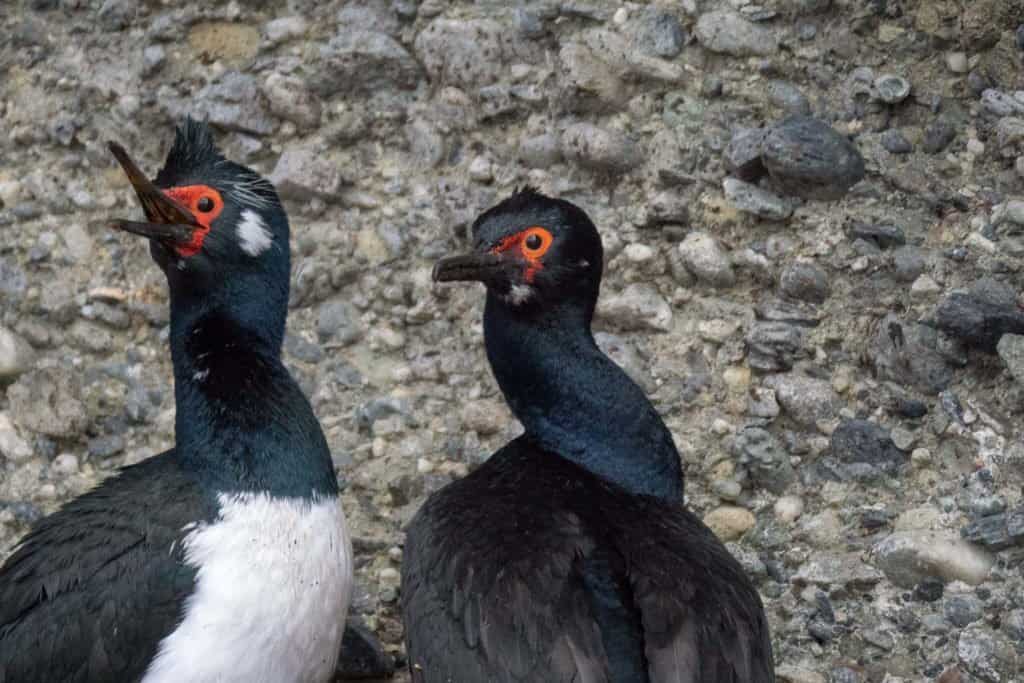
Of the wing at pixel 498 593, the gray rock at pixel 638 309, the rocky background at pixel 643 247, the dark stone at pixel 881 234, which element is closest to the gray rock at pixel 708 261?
the rocky background at pixel 643 247

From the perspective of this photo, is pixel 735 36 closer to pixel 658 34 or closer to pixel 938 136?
pixel 658 34

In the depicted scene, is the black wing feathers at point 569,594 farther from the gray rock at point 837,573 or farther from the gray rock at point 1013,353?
the gray rock at point 1013,353

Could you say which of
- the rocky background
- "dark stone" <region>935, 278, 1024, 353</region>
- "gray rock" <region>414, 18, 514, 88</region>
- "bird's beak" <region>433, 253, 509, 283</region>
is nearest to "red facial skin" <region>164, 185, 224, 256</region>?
"bird's beak" <region>433, 253, 509, 283</region>

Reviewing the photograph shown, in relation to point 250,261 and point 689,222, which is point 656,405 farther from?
point 250,261

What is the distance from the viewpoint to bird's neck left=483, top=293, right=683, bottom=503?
5508 mm

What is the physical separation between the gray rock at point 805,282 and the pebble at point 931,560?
1244 millimetres

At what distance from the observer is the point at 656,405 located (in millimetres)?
6586

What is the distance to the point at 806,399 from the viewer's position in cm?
633

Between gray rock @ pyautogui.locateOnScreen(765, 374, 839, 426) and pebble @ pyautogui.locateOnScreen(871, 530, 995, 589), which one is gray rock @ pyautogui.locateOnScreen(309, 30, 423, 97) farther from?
pebble @ pyautogui.locateOnScreen(871, 530, 995, 589)

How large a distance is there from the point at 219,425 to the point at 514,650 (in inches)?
55.2

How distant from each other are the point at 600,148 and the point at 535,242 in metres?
1.60

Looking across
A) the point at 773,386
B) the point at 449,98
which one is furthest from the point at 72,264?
the point at 773,386

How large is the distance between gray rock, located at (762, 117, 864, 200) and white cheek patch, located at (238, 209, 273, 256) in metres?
2.37

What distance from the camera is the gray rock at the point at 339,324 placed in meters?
6.98
